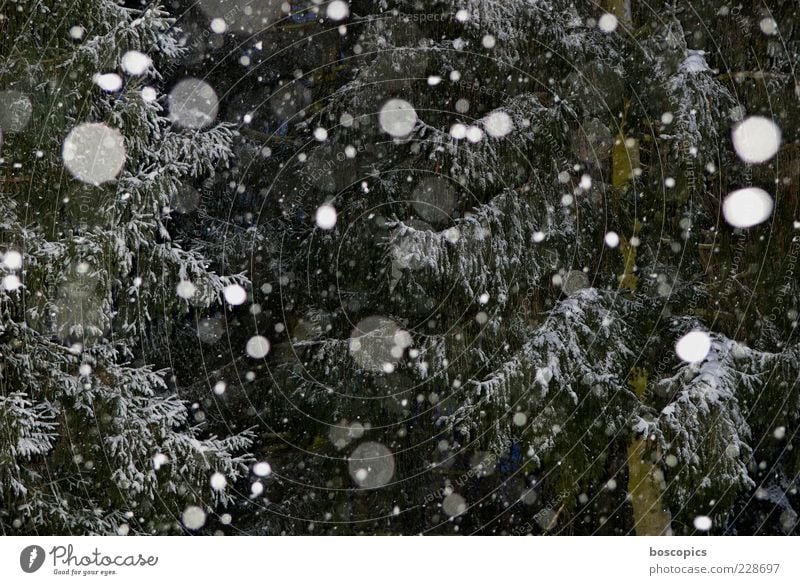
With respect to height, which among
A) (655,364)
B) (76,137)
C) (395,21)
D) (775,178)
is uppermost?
(395,21)

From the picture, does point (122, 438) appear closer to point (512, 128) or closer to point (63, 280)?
point (63, 280)

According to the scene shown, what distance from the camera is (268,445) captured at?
12.6ft

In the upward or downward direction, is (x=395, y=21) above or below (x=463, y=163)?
above

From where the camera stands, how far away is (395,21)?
11.4 feet

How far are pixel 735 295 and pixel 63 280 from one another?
3.23 metres

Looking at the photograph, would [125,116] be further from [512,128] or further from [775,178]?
[775,178]

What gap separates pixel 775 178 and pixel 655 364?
111 cm

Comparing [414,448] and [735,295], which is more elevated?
[735,295]
